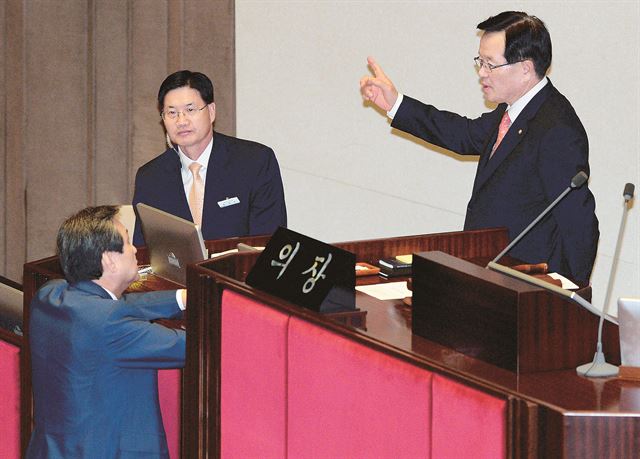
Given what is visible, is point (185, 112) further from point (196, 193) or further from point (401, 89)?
point (401, 89)

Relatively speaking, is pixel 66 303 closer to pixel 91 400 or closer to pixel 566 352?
pixel 91 400

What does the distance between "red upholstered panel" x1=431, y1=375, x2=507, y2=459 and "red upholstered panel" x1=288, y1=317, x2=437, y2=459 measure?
32 mm

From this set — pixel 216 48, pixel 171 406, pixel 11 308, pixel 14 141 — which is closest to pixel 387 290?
pixel 171 406

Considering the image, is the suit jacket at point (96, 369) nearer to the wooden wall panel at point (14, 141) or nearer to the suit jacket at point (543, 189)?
the suit jacket at point (543, 189)

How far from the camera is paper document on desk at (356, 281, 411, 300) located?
125 inches

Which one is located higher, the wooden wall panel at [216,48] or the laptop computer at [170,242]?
the wooden wall panel at [216,48]

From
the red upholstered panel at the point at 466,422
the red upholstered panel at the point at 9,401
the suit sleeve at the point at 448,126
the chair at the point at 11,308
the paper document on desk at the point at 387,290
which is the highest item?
the suit sleeve at the point at 448,126

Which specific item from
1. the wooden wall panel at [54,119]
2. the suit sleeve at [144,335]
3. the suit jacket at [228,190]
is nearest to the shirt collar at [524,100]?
the suit jacket at [228,190]

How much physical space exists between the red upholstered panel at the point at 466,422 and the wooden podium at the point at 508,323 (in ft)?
Result: 0.68

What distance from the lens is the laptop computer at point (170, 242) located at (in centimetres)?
340

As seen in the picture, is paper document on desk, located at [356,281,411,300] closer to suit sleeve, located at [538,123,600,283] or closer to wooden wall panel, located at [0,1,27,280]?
suit sleeve, located at [538,123,600,283]

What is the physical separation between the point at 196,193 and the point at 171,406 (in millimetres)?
1003

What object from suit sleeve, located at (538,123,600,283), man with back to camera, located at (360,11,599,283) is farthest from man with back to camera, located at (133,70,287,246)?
suit sleeve, located at (538,123,600,283)

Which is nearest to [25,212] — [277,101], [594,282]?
[277,101]
